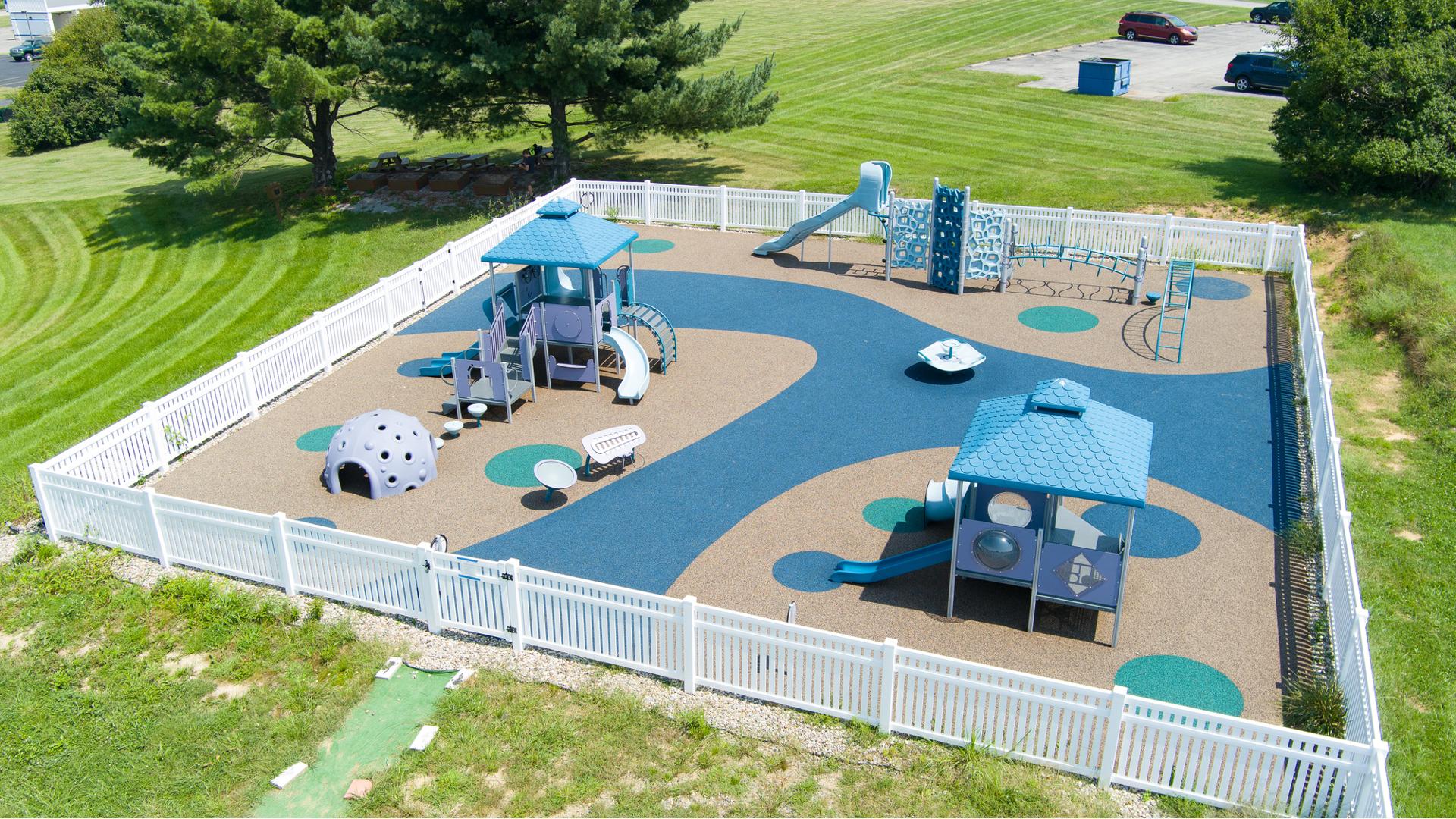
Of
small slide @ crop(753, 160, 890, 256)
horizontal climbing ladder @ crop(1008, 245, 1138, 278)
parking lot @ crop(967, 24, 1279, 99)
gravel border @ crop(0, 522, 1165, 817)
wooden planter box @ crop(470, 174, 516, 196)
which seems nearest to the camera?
gravel border @ crop(0, 522, 1165, 817)

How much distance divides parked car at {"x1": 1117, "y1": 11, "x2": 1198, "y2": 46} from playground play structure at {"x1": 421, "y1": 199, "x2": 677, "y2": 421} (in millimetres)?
36756

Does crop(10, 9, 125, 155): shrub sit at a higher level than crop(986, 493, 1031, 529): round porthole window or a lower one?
higher

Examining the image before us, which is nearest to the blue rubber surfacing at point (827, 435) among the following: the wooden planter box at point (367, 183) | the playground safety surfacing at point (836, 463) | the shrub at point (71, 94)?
the playground safety surfacing at point (836, 463)

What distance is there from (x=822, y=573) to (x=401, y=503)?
235 inches

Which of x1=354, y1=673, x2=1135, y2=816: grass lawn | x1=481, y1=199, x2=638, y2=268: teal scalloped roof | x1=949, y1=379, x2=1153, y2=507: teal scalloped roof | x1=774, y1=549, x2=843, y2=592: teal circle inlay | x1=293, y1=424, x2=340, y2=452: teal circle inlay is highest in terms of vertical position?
x1=481, y1=199, x2=638, y2=268: teal scalloped roof

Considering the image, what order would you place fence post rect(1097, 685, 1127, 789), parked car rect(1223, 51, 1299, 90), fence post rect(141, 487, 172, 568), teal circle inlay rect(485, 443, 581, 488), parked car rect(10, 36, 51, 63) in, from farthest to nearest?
parked car rect(10, 36, 51, 63), parked car rect(1223, 51, 1299, 90), teal circle inlay rect(485, 443, 581, 488), fence post rect(141, 487, 172, 568), fence post rect(1097, 685, 1127, 789)

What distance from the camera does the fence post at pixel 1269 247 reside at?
23.9 meters

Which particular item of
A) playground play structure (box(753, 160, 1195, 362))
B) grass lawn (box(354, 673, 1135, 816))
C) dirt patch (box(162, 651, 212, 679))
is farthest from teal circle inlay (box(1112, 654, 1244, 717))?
playground play structure (box(753, 160, 1195, 362))

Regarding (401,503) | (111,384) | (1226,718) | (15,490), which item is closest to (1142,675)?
(1226,718)

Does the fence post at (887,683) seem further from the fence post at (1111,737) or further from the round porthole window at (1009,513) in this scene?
the round porthole window at (1009,513)

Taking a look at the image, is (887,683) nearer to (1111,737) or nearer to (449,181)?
(1111,737)

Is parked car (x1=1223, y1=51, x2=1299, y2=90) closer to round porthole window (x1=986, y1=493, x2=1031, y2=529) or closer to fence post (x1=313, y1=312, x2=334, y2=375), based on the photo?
round porthole window (x1=986, y1=493, x2=1031, y2=529)

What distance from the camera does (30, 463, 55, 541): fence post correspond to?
563 inches

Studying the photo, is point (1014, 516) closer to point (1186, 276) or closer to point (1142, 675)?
point (1142, 675)
